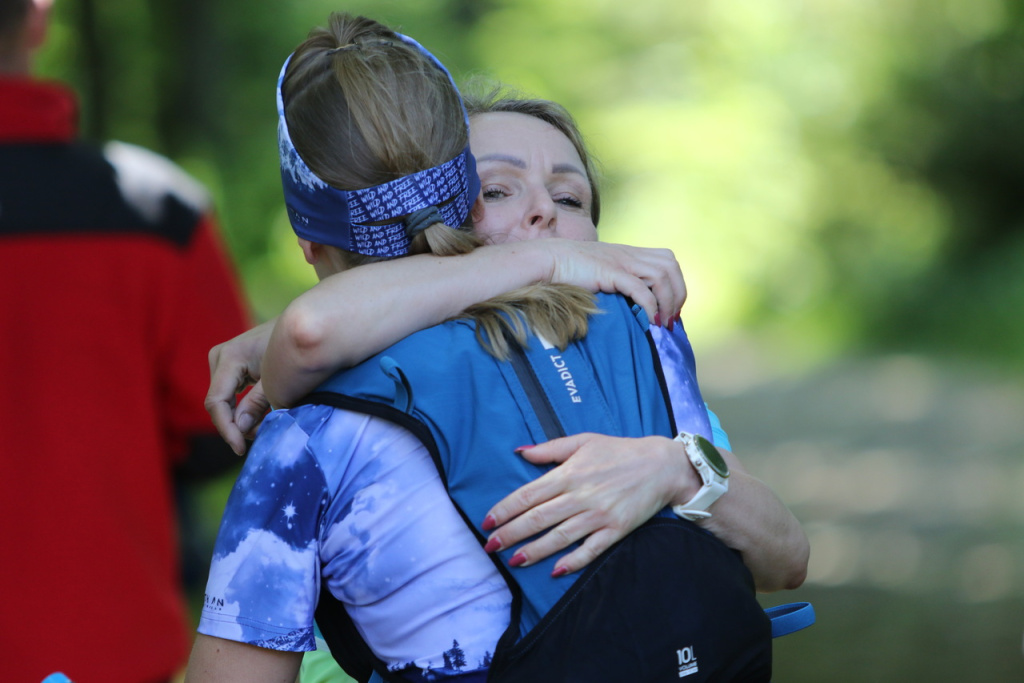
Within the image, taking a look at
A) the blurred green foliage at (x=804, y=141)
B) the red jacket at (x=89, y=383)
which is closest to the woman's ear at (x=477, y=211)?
the red jacket at (x=89, y=383)

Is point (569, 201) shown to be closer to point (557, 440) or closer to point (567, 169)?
point (567, 169)

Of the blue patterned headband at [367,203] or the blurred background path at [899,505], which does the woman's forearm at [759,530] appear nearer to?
the blue patterned headband at [367,203]

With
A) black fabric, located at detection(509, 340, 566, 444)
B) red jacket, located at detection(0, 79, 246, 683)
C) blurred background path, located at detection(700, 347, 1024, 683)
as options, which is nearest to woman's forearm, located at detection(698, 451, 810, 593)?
black fabric, located at detection(509, 340, 566, 444)

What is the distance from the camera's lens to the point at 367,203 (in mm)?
1667

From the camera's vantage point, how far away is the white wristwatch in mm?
1664

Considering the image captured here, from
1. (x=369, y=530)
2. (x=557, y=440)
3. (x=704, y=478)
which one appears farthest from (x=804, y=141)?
(x=369, y=530)

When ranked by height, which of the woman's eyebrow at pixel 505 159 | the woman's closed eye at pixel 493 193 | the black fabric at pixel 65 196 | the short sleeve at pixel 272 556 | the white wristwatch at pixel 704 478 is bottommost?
the white wristwatch at pixel 704 478

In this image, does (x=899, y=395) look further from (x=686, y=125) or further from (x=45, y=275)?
(x=45, y=275)

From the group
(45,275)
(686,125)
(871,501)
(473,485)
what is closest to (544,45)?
(686,125)

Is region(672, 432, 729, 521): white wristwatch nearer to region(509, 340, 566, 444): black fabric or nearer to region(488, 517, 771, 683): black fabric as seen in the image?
region(488, 517, 771, 683): black fabric

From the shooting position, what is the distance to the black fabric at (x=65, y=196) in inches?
110

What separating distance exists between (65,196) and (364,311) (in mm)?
1647

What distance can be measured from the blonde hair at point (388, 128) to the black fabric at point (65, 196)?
1397 mm

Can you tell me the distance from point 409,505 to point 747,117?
1769 centimetres
